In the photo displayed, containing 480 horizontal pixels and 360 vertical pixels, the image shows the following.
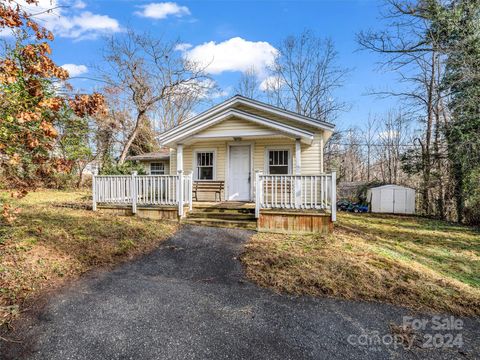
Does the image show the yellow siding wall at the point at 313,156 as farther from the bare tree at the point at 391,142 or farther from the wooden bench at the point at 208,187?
the bare tree at the point at 391,142

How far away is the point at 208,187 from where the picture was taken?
1047 centimetres

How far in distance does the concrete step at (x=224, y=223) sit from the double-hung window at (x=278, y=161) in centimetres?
312

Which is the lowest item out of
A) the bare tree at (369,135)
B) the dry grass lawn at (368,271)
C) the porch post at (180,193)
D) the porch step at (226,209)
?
the dry grass lawn at (368,271)

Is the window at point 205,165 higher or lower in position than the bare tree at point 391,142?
lower

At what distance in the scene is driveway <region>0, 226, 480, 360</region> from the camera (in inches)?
101

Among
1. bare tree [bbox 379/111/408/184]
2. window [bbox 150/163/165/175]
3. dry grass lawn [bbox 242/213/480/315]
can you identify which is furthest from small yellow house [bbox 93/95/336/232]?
bare tree [bbox 379/111/408/184]

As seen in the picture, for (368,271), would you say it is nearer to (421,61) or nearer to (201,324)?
(201,324)

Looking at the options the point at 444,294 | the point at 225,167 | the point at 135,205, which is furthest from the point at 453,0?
the point at 135,205

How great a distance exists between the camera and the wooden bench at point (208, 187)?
33.9 ft

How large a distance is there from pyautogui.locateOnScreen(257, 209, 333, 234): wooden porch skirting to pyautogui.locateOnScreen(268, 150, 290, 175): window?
3.04 m

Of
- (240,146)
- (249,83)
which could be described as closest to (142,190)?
(240,146)

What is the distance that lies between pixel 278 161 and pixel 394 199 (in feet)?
32.3

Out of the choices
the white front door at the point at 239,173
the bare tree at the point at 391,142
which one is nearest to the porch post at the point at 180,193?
the white front door at the point at 239,173

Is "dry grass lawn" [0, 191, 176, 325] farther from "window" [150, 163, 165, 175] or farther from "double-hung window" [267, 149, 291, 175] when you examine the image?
"window" [150, 163, 165, 175]
